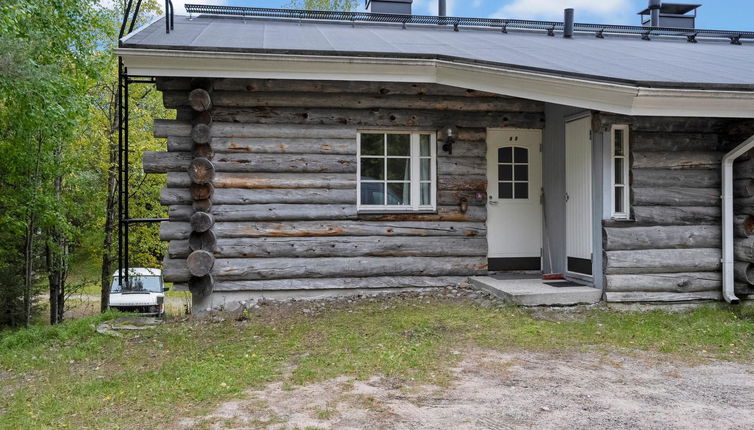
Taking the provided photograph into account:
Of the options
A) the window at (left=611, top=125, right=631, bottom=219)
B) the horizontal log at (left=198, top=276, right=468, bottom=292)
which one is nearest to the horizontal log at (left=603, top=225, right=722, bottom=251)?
the window at (left=611, top=125, right=631, bottom=219)

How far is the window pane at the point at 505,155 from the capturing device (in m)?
8.76

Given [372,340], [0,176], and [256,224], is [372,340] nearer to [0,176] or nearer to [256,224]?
[256,224]

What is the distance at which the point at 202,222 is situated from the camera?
7.46 metres

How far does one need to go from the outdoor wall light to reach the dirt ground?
147 inches

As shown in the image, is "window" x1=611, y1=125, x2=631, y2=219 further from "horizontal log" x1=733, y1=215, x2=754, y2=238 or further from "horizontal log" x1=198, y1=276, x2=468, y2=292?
"horizontal log" x1=198, y1=276, x2=468, y2=292

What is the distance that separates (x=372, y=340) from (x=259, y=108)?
11.6 feet

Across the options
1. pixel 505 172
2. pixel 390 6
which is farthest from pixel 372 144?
pixel 390 6

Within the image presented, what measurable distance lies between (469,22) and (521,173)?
182 inches

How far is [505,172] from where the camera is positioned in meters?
8.80

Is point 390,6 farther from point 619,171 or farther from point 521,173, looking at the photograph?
point 619,171

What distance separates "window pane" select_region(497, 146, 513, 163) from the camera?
876cm

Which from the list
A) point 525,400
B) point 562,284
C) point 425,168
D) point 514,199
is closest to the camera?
point 525,400

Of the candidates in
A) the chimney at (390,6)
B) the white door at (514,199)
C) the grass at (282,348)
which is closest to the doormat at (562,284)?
the grass at (282,348)

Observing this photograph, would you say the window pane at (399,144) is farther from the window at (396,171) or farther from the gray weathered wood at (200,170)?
the gray weathered wood at (200,170)
